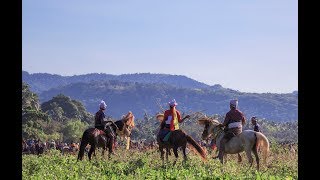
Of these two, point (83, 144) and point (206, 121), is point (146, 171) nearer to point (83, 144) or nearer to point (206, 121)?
point (83, 144)

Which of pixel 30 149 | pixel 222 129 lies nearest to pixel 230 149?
pixel 222 129

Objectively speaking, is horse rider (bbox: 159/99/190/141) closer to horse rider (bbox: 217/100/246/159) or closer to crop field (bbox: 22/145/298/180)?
crop field (bbox: 22/145/298/180)

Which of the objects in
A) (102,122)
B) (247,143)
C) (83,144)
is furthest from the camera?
(102,122)

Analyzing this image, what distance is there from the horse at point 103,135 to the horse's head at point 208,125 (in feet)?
11.8

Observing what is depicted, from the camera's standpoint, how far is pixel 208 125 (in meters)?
20.3

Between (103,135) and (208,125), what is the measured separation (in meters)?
4.06

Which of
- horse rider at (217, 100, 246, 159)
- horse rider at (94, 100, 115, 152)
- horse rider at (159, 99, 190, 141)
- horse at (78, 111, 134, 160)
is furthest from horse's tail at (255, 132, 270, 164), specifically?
horse rider at (94, 100, 115, 152)

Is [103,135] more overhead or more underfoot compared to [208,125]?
more underfoot

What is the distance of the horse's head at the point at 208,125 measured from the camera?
20002 mm

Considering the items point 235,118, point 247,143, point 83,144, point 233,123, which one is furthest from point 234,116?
point 83,144

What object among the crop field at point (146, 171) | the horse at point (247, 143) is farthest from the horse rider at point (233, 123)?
the crop field at point (146, 171)
